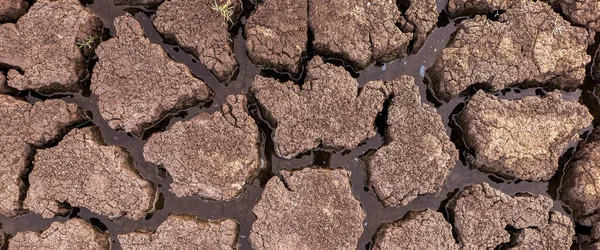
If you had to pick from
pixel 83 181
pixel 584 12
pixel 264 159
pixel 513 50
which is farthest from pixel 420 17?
pixel 83 181

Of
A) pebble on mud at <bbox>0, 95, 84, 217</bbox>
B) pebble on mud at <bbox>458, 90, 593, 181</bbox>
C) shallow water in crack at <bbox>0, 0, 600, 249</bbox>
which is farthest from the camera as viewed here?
shallow water in crack at <bbox>0, 0, 600, 249</bbox>

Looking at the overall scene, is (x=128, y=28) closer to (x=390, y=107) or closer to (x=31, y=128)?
(x=31, y=128)

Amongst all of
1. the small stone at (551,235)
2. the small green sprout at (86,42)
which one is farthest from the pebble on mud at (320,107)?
the small stone at (551,235)

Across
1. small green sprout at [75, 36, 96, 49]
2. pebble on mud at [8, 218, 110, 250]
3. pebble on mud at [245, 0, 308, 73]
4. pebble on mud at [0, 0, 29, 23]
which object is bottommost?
pebble on mud at [8, 218, 110, 250]

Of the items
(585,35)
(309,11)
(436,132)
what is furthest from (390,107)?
(585,35)

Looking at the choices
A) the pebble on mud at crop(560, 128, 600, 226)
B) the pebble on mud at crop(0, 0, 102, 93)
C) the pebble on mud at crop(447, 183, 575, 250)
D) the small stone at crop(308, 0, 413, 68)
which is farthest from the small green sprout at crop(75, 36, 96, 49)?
the pebble on mud at crop(560, 128, 600, 226)

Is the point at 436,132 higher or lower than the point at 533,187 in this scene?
higher

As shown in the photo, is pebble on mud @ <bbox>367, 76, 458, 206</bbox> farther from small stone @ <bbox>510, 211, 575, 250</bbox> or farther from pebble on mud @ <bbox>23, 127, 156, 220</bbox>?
pebble on mud @ <bbox>23, 127, 156, 220</bbox>
